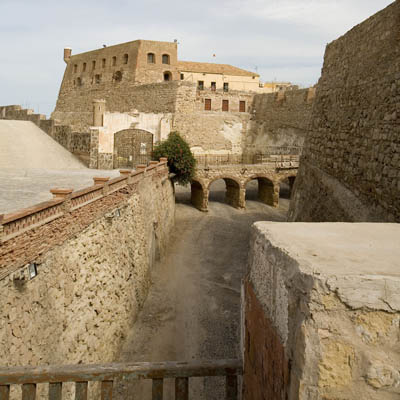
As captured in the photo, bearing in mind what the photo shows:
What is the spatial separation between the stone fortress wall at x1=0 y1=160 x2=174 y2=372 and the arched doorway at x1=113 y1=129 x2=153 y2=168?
32.9 feet

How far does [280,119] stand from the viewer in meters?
32.9

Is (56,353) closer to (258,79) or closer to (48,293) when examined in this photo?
(48,293)

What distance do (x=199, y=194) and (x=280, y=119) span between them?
511 inches

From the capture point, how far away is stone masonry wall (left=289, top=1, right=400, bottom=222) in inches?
215

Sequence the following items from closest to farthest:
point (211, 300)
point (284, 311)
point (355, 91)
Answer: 1. point (284, 311)
2. point (355, 91)
3. point (211, 300)

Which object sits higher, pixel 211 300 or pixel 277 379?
pixel 277 379

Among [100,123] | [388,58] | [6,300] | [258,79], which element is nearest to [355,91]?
[388,58]

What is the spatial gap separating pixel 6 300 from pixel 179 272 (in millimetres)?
10360

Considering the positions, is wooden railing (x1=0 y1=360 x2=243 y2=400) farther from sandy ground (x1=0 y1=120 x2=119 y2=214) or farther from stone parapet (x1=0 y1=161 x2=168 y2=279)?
sandy ground (x1=0 y1=120 x2=119 y2=214)

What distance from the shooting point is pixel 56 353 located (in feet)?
A: 19.5

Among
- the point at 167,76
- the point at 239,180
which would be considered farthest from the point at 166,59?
the point at 239,180

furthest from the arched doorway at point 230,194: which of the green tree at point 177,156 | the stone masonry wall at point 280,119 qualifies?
the stone masonry wall at point 280,119

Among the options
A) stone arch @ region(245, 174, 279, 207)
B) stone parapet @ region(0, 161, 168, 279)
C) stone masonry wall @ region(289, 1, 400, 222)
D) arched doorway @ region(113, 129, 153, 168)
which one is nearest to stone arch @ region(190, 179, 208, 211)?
stone arch @ region(245, 174, 279, 207)

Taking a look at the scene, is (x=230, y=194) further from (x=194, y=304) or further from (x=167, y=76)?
(x=167, y=76)
